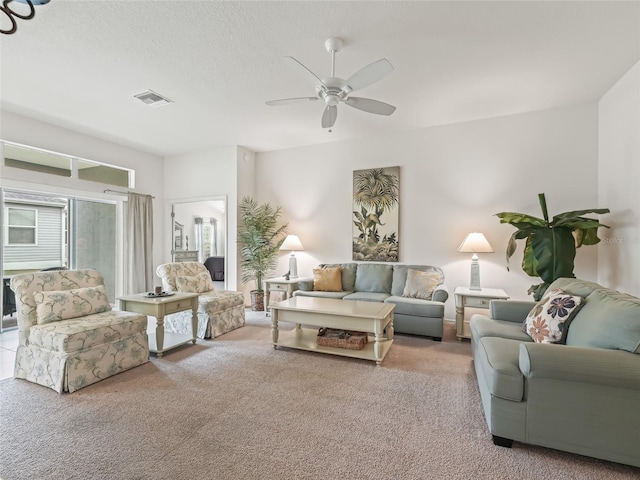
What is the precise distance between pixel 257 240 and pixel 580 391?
452 cm

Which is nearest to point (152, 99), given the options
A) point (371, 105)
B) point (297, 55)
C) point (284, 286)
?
point (297, 55)

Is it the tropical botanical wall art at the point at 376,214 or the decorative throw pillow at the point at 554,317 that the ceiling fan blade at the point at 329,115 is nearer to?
the tropical botanical wall art at the point at 376,214

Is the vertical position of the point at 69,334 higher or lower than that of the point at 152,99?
lower

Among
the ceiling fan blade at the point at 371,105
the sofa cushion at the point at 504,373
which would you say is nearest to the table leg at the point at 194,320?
the ceiling fan blade at the point at 371,105

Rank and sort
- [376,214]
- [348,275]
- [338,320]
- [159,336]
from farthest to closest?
[376,214] < [348,275] < [159,336] < [338,320]

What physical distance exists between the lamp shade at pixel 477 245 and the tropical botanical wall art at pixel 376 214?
1122 millimetres

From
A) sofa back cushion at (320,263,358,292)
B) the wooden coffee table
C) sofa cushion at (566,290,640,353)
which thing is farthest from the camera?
sofa back cushion at (320,263,358,292)

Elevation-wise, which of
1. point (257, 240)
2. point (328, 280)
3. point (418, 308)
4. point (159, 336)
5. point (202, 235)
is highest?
point (202, 235)

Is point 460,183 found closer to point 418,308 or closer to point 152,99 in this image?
point 418,308

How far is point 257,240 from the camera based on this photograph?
17.6 feet

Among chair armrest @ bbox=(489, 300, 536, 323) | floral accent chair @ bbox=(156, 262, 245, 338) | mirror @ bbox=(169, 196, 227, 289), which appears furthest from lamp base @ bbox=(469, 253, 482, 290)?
mirror @ bbox=(169, 196, 227, 289)

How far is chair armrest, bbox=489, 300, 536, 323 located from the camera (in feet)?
9.46

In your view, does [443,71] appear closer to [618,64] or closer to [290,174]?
[618,64]

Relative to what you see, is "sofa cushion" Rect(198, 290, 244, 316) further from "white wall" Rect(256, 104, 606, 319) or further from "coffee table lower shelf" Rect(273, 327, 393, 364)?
"white wall" Rect(256, 104, 606, 319)
